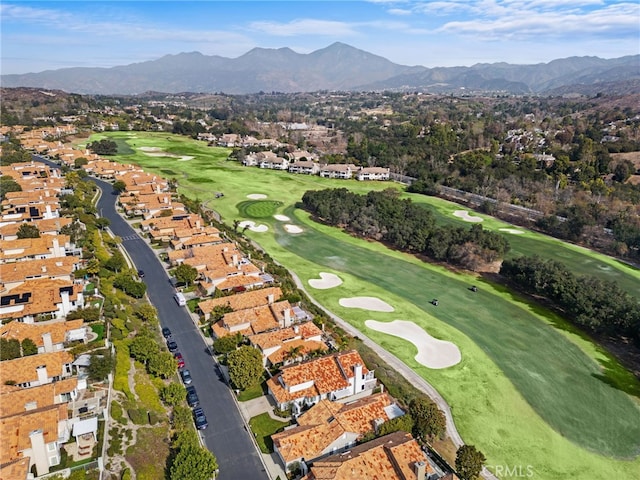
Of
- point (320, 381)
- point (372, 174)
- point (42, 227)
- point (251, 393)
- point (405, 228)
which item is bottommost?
point (372, 174)

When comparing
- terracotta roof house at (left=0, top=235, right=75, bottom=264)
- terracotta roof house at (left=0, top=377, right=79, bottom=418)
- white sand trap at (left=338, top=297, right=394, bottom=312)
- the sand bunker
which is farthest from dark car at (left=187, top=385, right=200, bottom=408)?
the sand bunker

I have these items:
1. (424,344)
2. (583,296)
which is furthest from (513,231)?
(424,344)

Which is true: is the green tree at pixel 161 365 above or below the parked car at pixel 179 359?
above

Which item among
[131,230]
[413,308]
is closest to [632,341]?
[413,308]

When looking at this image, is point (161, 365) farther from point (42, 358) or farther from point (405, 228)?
point (405, 228)

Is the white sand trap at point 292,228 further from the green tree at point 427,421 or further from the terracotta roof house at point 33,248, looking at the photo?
the green tree at point 427,421

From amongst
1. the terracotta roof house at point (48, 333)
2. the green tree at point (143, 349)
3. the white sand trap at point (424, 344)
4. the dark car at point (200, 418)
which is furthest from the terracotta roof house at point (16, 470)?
the white sand trap at point (424, 344)
